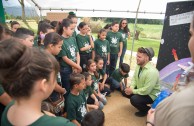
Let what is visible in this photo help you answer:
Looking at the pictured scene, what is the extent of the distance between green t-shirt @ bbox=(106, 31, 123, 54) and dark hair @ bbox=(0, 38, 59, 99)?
142 inches

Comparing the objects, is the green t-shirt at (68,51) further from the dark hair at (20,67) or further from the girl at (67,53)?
the dark hair at (20,67)

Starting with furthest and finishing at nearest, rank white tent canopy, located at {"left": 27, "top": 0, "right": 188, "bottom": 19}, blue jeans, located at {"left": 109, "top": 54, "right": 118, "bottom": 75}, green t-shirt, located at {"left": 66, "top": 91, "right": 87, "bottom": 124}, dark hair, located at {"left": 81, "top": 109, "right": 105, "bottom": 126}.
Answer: white tent canopy, located at {"left": 27, "top": 0, "right": 188, "bottom": 19}
blue jeans, located at {"left": 109, "top": 54, "right": 118, "bottom": 75}
green t-shirt, located at {"left": 66, "top": 91, "right": 87, "bottom": 124}
dark hair, located at {"left": 81, "top": 109, "right": 105, "bottom": 126}

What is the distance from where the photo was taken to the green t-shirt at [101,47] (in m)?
3.99

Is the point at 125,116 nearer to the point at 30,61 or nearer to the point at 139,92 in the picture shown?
the point at 139,92

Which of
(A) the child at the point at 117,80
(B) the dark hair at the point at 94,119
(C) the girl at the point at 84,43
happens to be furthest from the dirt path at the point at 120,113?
(B) the dark hair at the point at 94,119

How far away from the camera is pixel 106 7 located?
17.2 feet

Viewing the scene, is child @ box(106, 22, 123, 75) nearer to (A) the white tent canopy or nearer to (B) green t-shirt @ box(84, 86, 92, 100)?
(A) the white tent canopy

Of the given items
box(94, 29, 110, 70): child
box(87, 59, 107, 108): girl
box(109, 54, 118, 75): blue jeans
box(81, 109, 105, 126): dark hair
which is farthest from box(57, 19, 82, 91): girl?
box(109, 54, 118, 75): blue jeans

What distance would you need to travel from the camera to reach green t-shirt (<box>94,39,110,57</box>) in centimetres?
399

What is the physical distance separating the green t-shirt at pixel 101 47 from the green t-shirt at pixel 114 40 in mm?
332

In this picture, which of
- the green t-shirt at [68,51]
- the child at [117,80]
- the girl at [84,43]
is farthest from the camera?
the child at [117,80]

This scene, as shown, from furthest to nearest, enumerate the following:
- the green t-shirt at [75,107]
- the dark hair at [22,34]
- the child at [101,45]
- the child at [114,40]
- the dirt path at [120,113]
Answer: the child at [114,40]
the child at [101,45]
the dirt path at [120,113]
the dark hair at [22,34]
the green t-shirt at [75,107]

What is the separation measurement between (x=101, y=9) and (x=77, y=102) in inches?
142

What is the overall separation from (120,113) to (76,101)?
131 centimetres
